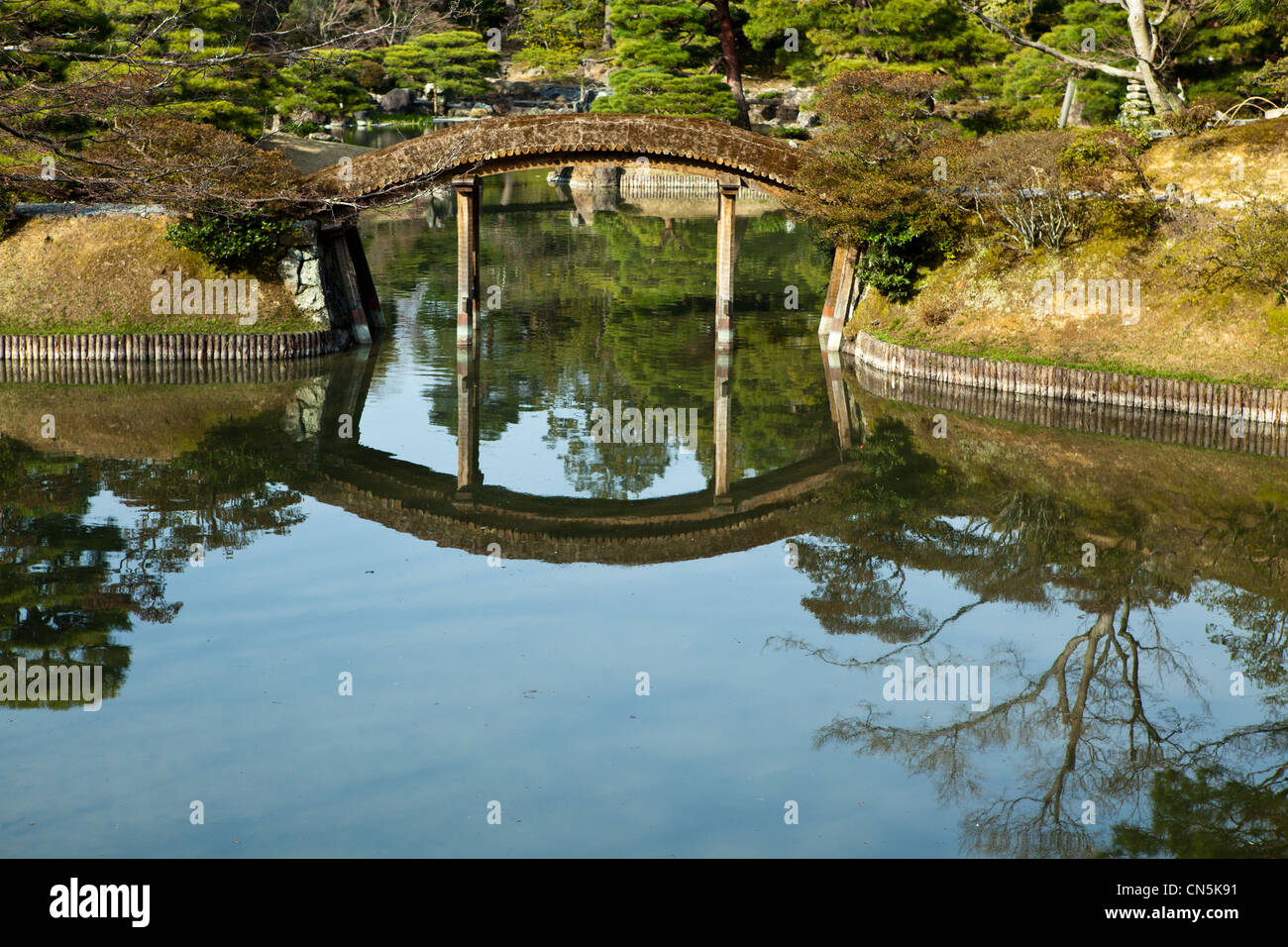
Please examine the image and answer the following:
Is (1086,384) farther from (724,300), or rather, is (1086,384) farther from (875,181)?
(724,300)

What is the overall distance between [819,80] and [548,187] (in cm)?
1895

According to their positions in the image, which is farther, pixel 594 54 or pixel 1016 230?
pixel 594 54

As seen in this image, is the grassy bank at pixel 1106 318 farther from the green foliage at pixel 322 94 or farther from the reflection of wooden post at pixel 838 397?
the green foliage at pixel 322 94

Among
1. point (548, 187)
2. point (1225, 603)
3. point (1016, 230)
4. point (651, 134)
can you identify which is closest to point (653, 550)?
point (1225, 603)

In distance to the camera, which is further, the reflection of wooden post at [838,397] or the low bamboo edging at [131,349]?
the low bamboo edging at [131,349]

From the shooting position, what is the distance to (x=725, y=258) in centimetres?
3253

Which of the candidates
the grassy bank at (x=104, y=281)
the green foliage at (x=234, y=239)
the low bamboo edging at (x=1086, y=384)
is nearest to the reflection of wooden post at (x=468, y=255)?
the grassy bank at (x=104, y=281)

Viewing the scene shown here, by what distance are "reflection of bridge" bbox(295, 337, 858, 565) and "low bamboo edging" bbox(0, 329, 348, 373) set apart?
6.54 m

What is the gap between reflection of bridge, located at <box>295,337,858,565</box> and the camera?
20359mm

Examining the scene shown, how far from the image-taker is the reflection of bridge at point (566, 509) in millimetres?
20359

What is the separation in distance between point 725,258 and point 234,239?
12.2m

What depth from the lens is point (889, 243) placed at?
32281mm

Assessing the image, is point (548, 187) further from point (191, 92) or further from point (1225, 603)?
point (1225, 603)

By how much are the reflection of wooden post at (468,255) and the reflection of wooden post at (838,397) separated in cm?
924
